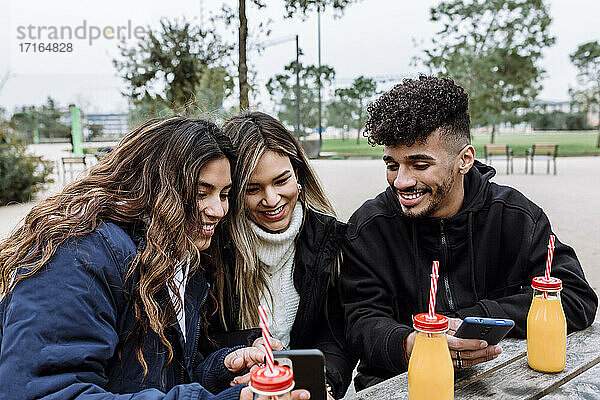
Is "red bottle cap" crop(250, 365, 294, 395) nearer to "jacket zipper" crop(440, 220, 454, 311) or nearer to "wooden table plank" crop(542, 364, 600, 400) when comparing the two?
"wooden table plank" crop(542, 364, 600, 400)

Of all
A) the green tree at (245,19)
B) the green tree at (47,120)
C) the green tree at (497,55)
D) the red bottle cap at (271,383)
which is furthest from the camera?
the green tree at (47,120)

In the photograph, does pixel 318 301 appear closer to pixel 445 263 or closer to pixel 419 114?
pixel 445 263

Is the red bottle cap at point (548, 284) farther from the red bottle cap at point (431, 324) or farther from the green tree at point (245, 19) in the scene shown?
the green tree at point (245, 19)

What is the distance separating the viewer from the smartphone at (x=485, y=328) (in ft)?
4.56

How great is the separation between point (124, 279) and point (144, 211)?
224mm

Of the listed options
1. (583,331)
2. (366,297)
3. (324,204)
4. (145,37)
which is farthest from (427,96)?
(145,37)

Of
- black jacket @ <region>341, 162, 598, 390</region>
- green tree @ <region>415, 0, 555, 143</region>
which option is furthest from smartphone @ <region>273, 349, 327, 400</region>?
green tree @ <region>415, 0, 555, 143</region>

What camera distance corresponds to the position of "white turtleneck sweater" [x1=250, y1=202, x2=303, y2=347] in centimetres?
217

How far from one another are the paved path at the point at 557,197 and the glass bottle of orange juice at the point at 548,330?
3.20 meters

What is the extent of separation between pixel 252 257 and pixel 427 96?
94 centimetres

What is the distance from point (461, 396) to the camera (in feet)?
4.79

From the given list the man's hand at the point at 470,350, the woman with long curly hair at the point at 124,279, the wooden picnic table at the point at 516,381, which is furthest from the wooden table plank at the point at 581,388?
the woman with long curly hair at the point at 124,279

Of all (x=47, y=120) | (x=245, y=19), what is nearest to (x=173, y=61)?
(x=245, y=19)

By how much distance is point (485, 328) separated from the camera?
142 cm
